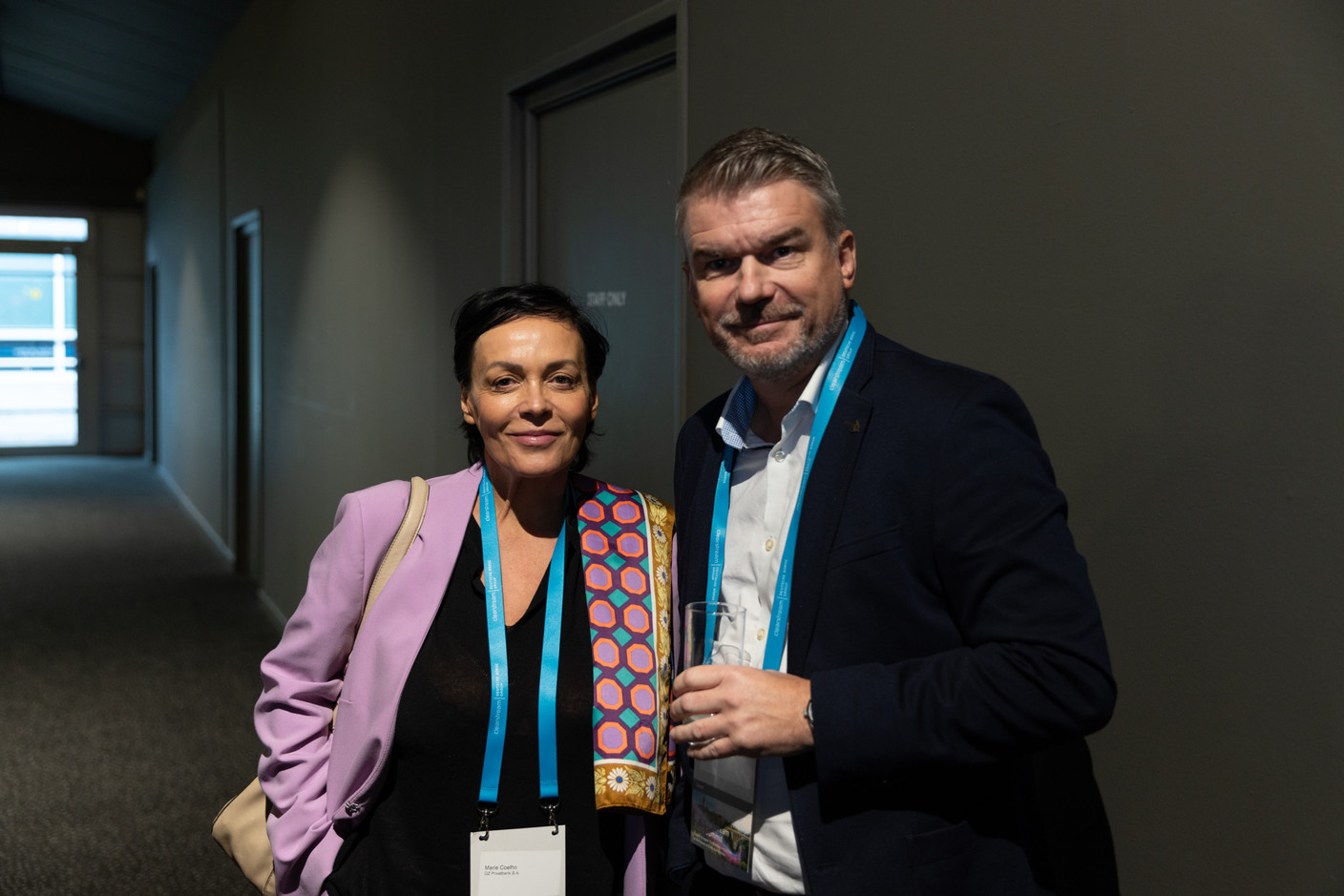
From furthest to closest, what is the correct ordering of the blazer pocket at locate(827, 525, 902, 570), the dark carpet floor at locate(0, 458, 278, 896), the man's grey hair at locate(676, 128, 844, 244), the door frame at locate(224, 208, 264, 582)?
the door frame at locate(224, 208, 264, 582), the dark carpet floor at locate(0, 458, 278, 896), the man's grey hair at locate(676, 128, 844, 244), the blazer pocket at locate(827, 525, 902, 570)

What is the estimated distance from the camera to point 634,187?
2900 millimetres

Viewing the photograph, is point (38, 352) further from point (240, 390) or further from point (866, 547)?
point (866, 547)

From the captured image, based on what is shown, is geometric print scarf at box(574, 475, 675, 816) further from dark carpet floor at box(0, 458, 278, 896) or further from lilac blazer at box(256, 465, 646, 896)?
dark carpet floor at box(0, 458, 278, 896)

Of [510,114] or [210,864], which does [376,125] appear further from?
[210,864]

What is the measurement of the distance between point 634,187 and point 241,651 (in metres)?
4.01

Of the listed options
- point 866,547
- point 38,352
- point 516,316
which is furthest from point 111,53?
point 866,547

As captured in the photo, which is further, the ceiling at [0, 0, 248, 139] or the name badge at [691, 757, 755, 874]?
the ceiling at [0, 0, 248, 139]

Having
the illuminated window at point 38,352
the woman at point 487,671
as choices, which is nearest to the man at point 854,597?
the woman at point 487,671

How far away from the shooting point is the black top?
1.59 meters

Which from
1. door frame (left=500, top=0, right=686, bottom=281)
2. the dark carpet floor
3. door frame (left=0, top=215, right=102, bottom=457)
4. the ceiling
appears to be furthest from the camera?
door frame (left=0, top=215, right=102, bottom=457)

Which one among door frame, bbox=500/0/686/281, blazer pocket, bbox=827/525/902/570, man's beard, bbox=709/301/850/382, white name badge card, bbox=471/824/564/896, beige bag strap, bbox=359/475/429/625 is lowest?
white name badge card, bbox=471/824/564/896

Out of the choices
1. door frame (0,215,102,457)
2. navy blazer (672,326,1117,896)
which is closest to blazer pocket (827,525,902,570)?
navy blazer (672,326,1117,896)

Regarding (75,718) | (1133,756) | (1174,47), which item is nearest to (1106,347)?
(1174,47)

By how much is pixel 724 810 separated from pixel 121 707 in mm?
4360
